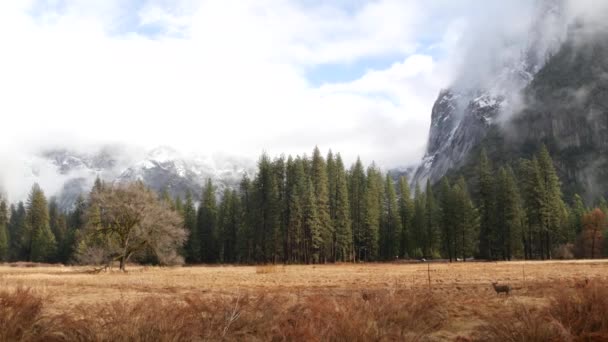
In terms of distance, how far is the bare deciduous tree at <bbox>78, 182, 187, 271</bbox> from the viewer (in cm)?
4369

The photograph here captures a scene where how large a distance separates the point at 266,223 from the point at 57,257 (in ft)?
157

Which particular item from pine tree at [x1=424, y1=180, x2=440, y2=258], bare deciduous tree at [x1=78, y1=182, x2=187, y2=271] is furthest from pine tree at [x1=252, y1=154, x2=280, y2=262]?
bare deciduous tree at [x1=78, y1=182, x2=187, y2=271]

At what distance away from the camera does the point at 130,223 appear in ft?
146

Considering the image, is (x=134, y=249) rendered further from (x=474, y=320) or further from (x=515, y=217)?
(x=515, y=217)

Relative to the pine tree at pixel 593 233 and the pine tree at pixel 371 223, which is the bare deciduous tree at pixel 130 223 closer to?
the pine tree at pixel 371 223

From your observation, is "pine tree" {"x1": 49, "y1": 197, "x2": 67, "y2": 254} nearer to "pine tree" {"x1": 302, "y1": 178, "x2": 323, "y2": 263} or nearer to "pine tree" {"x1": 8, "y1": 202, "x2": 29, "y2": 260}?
"pine tree" {"x1": 8, "y1": 202, "x2": 29, "y2": 260}

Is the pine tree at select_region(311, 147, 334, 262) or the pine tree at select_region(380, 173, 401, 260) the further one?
the pine tree at select_region(380, 173, 401, 260)

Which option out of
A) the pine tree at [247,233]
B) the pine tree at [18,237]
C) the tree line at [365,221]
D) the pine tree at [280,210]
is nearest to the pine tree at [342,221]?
the tree line at [365,221]

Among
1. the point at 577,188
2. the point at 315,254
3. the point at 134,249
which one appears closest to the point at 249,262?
the point at 315,254

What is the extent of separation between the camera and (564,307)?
1105 cm

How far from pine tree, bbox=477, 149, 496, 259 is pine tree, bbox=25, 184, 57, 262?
7794cm

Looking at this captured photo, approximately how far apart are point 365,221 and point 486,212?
61.2 ft

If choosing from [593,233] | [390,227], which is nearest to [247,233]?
[390,227]

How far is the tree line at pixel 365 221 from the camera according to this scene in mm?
72438
